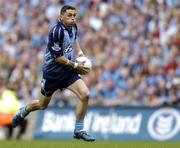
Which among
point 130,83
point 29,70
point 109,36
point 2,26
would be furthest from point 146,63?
point 2,26

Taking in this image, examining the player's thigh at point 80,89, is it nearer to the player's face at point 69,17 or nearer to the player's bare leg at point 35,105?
the player's bare leg at point 35,105

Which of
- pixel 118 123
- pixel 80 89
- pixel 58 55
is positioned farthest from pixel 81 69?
pixel 118 123

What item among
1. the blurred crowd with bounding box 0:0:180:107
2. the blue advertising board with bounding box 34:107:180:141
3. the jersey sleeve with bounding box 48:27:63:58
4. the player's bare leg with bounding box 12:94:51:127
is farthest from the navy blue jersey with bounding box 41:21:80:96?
the blurred crowd with bounding box 0:0:180:107

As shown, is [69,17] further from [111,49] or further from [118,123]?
[111,49]

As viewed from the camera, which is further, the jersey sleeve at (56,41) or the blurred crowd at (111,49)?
the blurred crowd at (111,49)

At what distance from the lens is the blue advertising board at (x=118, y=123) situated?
18.1 m

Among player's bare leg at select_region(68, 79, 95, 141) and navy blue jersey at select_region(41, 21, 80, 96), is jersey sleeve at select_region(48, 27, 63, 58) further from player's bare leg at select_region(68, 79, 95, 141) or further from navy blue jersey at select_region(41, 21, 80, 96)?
player's bare leg at select_region(68, 79, 95, 141)

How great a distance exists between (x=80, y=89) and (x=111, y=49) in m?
8.62

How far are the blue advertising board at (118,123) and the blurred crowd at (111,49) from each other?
0.37m

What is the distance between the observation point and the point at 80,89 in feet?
40.8

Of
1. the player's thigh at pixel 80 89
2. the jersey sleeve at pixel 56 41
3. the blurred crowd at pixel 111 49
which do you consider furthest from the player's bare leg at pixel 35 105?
the blurred crowd at pixel 111 49

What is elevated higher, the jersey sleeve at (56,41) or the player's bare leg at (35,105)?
the jersey sleeve at (56,41)

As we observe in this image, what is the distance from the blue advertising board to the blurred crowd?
0.37 meters

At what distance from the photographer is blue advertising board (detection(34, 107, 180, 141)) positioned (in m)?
18.1
